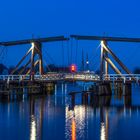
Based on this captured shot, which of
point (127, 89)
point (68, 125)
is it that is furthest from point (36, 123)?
point (127, 89)

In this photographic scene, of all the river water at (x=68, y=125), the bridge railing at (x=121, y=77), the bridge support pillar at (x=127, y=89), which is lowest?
the river water at (x=68, y=125)

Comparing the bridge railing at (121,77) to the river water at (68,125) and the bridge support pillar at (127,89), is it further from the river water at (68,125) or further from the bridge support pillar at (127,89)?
the river water at (68,125)

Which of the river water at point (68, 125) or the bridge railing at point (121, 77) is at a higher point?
the bridge railing at point (121, 77)

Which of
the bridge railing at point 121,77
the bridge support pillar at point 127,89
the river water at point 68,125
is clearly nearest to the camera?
the river water at point 68,125

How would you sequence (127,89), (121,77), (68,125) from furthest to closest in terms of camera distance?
(127,89) < (121,77) < (68,125)

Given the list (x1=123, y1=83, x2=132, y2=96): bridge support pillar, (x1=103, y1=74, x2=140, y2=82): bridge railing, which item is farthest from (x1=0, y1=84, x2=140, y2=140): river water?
(x1=123, y1=83, x2=132, y2=96): bridge support pillar

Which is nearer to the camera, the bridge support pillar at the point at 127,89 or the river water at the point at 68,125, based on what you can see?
the river water at the point at 68,125

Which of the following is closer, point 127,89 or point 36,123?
point 36,123

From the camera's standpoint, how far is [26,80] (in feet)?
258

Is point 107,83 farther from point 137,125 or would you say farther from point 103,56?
point 137,125

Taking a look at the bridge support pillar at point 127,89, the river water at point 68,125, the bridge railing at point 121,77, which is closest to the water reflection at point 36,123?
the river water at point 68,125

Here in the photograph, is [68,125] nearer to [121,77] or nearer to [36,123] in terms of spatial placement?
[36,123]

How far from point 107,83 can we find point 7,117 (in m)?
30.2

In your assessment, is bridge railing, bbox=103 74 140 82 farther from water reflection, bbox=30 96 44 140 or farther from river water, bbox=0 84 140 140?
water reflection, bbox=30 96 44 140
